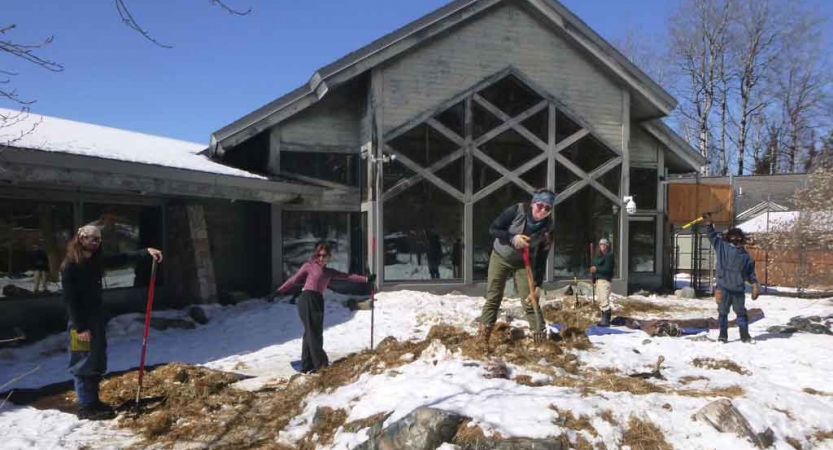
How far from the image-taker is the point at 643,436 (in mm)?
4324

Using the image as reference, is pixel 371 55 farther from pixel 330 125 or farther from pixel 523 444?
pixel 523 444

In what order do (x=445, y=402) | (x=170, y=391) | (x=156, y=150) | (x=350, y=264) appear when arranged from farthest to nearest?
1. (x=350, y=264)
2. (x=156, y=150)
3. (x=170, y=391)
4. (x=445, y=402)

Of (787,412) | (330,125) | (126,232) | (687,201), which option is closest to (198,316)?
(126,232)

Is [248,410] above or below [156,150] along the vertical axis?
below

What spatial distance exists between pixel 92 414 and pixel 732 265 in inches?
352

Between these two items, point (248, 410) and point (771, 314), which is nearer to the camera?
point (248, 410)

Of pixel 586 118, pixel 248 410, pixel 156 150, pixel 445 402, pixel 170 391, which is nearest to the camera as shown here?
pixel 445 402

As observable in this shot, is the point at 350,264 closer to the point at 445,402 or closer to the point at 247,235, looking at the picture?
the point at 247,235

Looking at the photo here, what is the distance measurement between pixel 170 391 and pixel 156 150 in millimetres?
7204

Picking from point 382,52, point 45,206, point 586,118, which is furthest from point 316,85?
point 586,118

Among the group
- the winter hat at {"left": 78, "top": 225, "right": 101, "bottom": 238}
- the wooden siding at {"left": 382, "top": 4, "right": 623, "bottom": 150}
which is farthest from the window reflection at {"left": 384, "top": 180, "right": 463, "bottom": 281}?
the winter hat at {"left": 78, "top": 225, "right": 101, "bottom": 238}

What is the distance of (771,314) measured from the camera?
12508 millimetres

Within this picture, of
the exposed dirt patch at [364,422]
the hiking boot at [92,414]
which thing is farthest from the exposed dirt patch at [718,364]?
the hiking boot at [92,414]

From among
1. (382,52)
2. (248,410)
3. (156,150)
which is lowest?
(248,410)
